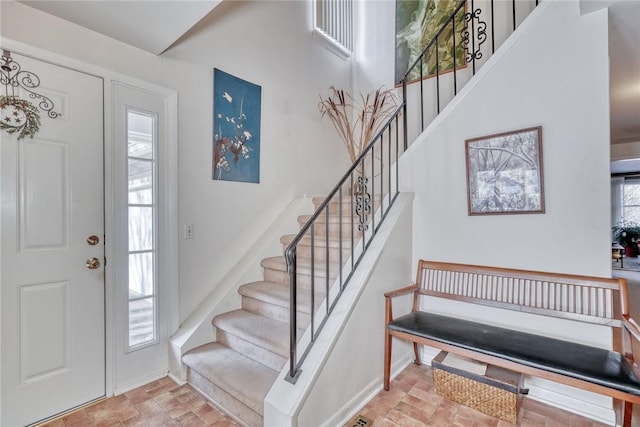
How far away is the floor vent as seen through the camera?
1.82 metres

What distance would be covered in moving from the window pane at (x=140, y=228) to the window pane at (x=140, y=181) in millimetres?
66

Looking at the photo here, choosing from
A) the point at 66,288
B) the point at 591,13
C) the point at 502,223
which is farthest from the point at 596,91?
the point at 66,288

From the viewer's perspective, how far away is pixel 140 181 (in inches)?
89.0

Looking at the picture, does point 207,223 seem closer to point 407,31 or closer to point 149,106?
point 149,106

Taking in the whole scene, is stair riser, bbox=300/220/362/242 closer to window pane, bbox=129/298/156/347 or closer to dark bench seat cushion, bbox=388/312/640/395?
dark bench seat cushion, bbox=388/312/640/395

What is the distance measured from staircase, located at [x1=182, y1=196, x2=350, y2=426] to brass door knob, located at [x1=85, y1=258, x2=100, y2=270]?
0.90m

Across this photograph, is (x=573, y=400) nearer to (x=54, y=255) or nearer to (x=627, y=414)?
(x=627, y=414)

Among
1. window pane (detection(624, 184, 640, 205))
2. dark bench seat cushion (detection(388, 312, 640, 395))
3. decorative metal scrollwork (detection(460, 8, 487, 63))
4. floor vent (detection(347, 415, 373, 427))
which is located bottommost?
floor vent (detection(347, 415, 373, 427))

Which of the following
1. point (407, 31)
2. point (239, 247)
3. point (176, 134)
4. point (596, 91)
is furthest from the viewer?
point (407, 31)

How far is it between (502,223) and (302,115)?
7.93ft

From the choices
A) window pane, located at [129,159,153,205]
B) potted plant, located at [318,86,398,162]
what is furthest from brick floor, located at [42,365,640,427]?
potted plant, located at [318,86,398,162]

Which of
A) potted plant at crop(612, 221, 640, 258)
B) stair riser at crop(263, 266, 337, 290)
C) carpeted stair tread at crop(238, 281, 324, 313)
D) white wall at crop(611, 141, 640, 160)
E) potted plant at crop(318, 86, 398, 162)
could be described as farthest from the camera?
potted plant at crop(612, 221, 640, 258)

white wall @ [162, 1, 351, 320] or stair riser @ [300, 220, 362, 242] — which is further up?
white wall @ [162, 1, 351, 320]

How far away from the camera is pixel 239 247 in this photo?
2918mm
